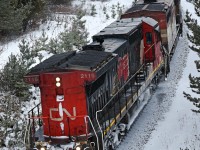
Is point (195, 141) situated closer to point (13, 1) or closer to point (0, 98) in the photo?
point (0, 98)

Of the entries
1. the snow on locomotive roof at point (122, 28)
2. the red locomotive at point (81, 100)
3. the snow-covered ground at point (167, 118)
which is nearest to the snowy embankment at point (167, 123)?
the snow-covered ground at point (167, 118)

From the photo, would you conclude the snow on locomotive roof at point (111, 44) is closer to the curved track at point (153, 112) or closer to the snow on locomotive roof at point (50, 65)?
the snow on locomotive roof at point (50, 65)

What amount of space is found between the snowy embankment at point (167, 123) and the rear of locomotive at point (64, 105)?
2.80 meters

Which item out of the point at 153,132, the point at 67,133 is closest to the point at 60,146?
the point at 67,133

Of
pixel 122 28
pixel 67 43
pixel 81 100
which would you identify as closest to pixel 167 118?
pixel 122 28

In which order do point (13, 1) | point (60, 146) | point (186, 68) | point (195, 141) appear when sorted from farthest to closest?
point (186, 68) → point (13, 1) → point (195, 141) → point (60, 146)

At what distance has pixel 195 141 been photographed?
13297 mm

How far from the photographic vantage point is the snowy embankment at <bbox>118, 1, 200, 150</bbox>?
1335 centimetres

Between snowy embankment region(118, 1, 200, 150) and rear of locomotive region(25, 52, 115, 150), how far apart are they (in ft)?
9.20

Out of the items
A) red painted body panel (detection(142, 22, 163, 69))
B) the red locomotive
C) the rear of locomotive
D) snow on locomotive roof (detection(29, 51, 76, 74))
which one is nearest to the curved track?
the red locomotive

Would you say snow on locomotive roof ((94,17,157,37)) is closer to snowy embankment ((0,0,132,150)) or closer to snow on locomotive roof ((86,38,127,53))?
snow on locomotive roof ((86,38,127,53))

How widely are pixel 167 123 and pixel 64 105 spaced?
222 inches

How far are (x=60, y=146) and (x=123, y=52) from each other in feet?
17.3

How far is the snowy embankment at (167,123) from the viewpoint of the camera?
13352mm
